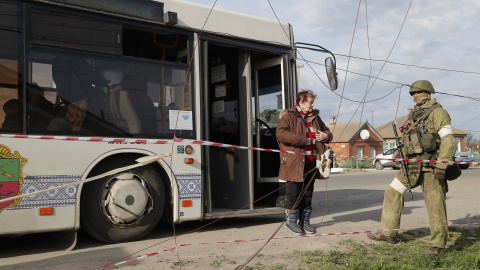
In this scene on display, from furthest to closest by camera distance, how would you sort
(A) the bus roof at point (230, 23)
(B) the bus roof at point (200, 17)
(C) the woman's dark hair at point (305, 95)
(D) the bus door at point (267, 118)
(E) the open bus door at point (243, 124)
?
(D) the bus door at point (267, 118) < (E) the open bus door at point (243, 124) < (C) the woman's dark hair at point (305, 95) < (A) the bus roof at point (230, 23) < (B) the bus roof at point (200, 17)

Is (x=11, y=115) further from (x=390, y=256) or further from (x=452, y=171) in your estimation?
(x=452, y=171)

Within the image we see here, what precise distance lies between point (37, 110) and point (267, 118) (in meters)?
3.95

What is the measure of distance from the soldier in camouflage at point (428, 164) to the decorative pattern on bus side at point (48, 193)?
12.2 ft

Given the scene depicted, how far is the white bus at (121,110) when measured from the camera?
5.34m

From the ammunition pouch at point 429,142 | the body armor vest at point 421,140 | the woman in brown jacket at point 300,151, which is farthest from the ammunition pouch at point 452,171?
the woman in brown jacket at point 300,151

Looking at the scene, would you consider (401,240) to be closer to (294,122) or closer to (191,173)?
(294,122)

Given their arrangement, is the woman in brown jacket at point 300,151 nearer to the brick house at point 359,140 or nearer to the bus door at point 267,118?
the bus door at point 267,118

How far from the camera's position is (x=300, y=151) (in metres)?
6.75

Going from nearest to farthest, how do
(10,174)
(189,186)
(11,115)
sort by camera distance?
(10,174), (11,115), (189,186)

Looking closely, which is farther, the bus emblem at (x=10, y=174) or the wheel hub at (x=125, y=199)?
the wheel hub at (x=125, y=199)

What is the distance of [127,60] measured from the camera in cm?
625

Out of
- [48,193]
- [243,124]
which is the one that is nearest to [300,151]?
[243,124]

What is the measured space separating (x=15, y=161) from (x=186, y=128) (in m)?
2.22

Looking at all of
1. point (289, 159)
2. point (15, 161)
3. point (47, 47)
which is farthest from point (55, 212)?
point (289, 159)
